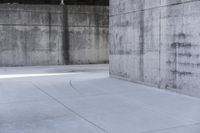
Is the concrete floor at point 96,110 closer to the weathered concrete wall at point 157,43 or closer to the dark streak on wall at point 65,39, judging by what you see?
the weathered concrete wall at point 157,43

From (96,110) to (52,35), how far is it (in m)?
11.8

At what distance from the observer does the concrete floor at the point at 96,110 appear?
5.31m

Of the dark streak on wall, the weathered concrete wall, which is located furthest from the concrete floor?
the dark streak on wall

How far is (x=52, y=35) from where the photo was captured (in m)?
17.8

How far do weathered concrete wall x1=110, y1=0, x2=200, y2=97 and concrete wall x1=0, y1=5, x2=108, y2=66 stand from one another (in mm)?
6081

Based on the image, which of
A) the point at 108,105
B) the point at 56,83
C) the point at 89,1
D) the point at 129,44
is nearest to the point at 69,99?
the point at 108,105

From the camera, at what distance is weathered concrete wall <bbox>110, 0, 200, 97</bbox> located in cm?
788

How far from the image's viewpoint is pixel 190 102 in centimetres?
715

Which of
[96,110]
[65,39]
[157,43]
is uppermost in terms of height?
[65,39]

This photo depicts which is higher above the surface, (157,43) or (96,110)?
(157,43)

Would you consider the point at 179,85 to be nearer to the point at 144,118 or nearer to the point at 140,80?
the point at 140,80

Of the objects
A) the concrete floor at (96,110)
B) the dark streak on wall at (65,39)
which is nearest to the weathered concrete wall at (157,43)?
the concrete floor at (96,110)

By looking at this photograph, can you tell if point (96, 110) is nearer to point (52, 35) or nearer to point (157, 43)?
point (157, 43)

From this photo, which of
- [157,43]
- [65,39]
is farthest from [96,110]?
[65,39]
